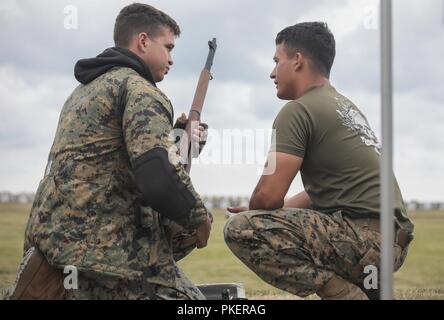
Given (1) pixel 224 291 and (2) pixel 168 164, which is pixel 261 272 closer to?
(1) pixel 224 291

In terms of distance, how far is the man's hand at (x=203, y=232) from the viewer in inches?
164

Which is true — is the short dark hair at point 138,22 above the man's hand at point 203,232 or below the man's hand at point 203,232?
above

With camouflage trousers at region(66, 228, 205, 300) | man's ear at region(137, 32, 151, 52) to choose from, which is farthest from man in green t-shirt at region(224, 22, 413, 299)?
man's ear at region(137, 32, 151, 52)

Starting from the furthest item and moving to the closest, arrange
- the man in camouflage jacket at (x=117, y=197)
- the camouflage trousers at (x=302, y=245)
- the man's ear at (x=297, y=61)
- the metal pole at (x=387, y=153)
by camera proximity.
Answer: the man's ear at (x=297, y=61)
the camouflage trousers at (x=302, y=245)
the man in camouflage jacket at (x=117, y=197)
the metal pole at (x=387, y=153)

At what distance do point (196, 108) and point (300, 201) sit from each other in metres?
0.95

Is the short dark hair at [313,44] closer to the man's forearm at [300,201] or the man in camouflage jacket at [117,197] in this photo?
the man's forearm at [300,201]

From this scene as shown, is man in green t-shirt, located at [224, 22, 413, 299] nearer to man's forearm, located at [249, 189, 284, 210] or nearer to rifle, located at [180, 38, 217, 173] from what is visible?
man's forearm, located at [249, 189, 284, 210]

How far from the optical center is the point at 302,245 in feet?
15.0

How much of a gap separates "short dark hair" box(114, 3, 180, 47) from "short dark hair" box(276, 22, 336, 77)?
0.84 metres

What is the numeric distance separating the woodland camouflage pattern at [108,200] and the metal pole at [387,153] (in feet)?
3.90
